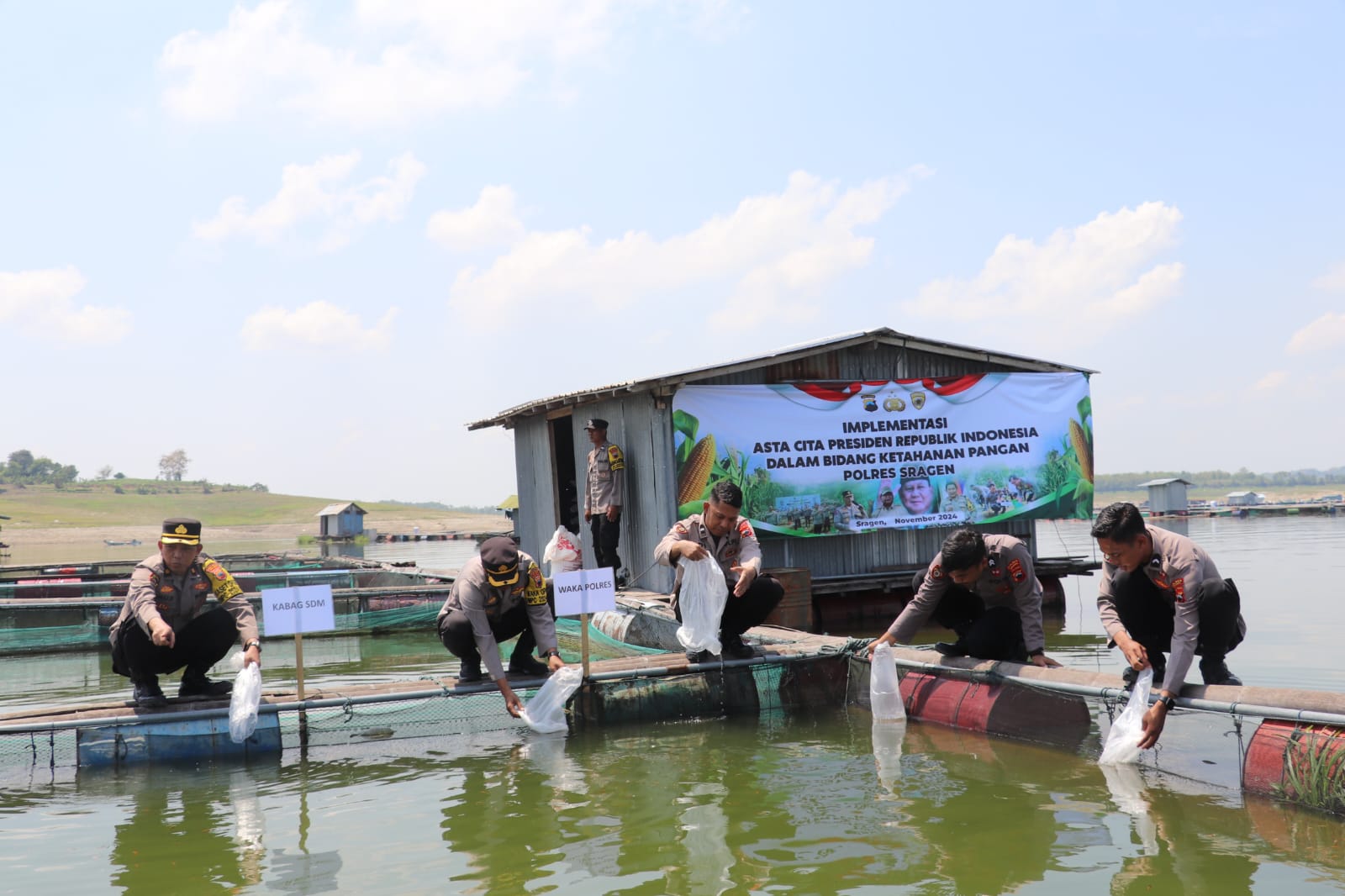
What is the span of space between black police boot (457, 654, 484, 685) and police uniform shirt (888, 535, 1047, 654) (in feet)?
8.76

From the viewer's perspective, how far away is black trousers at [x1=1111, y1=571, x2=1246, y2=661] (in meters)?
5.09

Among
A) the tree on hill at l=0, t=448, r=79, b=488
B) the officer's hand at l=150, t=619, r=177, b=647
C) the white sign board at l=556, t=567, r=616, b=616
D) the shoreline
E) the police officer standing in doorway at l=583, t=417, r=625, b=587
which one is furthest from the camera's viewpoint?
the tree on hill at l=0, t=448, r=79, b=488

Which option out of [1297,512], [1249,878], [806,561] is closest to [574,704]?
[1249,878]

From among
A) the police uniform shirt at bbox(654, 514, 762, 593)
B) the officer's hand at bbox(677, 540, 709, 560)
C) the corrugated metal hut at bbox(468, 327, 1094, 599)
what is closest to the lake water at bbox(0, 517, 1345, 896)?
the police uniform shirt at bbox(654, 514, 762, 593)

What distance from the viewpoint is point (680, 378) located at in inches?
460

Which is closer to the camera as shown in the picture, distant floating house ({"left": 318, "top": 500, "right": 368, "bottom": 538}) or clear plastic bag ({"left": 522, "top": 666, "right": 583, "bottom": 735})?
clear plastic bag ({"left": 522, "top": 666, "right": 583, "bottom": 735})

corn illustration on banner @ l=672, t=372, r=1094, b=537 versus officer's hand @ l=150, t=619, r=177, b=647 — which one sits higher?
corn illustration on banner @ l=672, t=372, r=1094, b=537

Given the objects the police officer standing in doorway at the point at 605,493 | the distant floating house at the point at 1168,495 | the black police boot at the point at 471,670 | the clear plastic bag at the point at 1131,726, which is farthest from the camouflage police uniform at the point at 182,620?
the distant floating house at the point at 1168,495

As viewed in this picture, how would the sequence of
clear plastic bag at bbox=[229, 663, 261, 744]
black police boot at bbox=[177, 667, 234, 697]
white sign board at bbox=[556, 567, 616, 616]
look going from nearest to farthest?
clear plastic bag at bbox=[229, 663, 261, 744], black police boot at bbox=[177, 667, 234, 697], white sign board at bbox=[556, 567, 616, 616]

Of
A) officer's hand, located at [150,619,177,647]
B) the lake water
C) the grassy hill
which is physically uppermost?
the grassy hill

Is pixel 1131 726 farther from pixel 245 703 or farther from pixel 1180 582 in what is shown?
pixel 245 703

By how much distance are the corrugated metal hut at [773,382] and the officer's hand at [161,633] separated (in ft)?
20.2

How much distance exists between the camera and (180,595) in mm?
6293

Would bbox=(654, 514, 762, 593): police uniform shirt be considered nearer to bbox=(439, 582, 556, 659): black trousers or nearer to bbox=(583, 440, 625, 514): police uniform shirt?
bbox=(439, 582, 556, 659): black trousers
